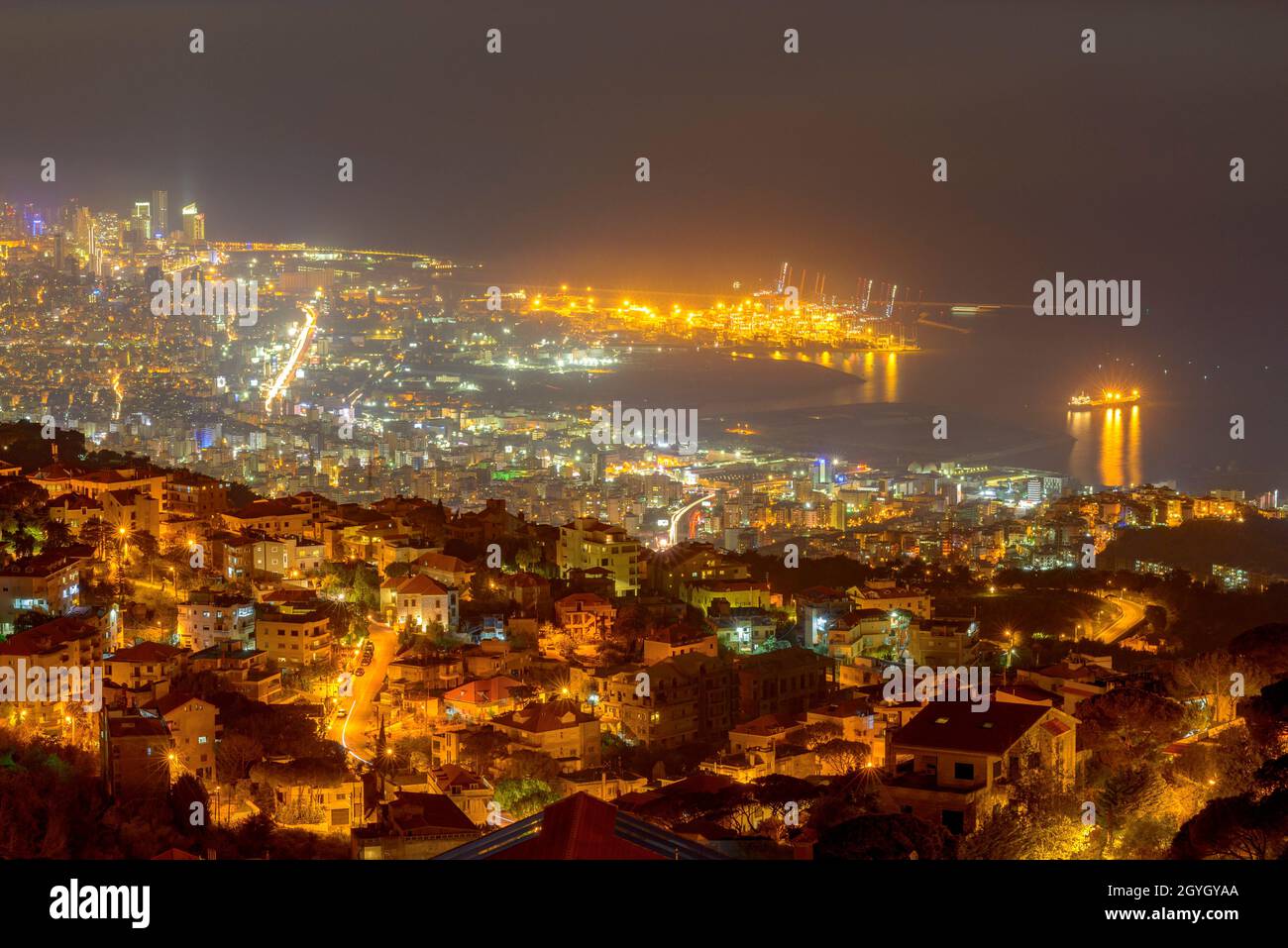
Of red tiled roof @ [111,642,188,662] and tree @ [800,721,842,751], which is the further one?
Answer: red tiled roof @ [111,642,188,662]

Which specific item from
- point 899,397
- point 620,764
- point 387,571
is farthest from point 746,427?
point 620,764

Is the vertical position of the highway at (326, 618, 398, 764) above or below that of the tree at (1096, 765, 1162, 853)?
below

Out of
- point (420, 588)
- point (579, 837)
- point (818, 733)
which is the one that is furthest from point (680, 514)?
point (579, 837)

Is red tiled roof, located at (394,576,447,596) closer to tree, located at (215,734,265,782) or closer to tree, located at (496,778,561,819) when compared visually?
tree, located at (215,734,265,782)

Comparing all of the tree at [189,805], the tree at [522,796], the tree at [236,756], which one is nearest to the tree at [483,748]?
the tree at [522,796]

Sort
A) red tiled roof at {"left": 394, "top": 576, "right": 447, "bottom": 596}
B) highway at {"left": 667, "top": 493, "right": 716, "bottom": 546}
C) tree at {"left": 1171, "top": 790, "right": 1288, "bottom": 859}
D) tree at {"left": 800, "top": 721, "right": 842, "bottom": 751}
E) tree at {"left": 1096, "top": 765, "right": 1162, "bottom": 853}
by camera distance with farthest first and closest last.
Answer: highway at {"left": 667, "top": 493, "right": 716, "bottom": 546} < red tiled roof at {"left": 394, "top": 576, "right": 447, "bottom": 596} < tree at {"left": 800, "top": 721, "right": 842, "bottom": 751} < tree at {"left": 1096, "top": 765, "right": 1162, "bottom": 853} < tree at {"left": 1171, "top": 790, "right": 1288, "bottom": 859}

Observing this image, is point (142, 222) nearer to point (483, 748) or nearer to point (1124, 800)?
point (483, 748)

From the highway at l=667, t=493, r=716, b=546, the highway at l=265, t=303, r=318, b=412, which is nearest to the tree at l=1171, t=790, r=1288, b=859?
the highway at l=667, t=493, r=716, b=546
